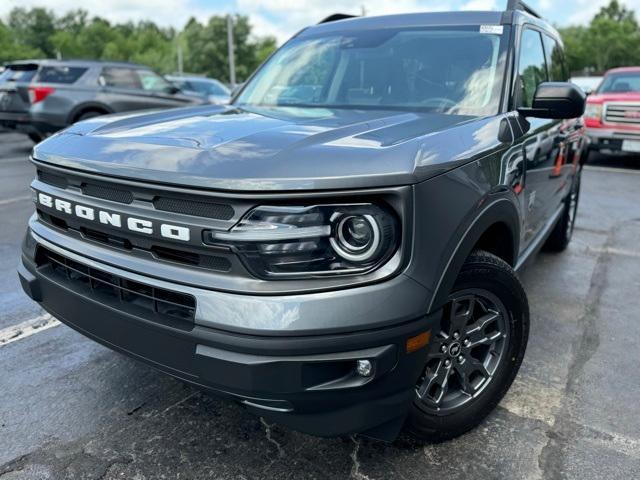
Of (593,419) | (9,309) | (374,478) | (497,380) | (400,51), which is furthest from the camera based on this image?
(9,309)

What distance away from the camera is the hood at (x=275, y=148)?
1758 millimetres

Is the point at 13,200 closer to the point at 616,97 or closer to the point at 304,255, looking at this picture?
the point at 304,255

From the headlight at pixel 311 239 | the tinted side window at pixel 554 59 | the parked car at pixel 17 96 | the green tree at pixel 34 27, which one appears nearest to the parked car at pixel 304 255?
the headlight at pixel 311 239

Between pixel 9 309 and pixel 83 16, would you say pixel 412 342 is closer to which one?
pixel 9 309

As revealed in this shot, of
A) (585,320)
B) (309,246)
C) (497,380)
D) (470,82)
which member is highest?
(470,82)

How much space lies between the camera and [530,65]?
3412 millimetres

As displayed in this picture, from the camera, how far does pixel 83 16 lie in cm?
8694

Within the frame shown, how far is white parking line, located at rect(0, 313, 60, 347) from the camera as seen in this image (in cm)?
330

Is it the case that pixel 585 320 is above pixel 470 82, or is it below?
below

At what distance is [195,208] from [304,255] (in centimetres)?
39

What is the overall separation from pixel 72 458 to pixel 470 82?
255 centimetres

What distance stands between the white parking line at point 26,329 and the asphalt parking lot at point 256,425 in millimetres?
Answer: 11

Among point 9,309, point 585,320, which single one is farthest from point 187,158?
point 585,320

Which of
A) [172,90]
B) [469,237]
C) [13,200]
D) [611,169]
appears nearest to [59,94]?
[172,90]
